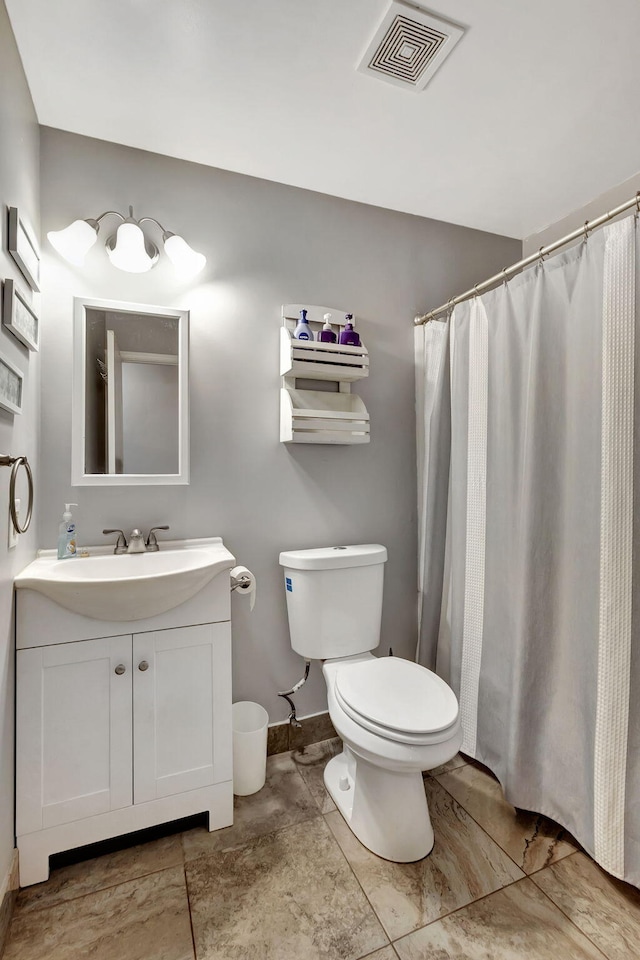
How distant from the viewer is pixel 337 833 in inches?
58.1

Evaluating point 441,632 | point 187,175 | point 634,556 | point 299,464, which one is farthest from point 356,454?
point 187,175

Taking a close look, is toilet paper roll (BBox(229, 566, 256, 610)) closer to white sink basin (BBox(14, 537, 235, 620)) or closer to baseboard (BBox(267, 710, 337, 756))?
white sink basin (BBox(14, 537, 235, 620))

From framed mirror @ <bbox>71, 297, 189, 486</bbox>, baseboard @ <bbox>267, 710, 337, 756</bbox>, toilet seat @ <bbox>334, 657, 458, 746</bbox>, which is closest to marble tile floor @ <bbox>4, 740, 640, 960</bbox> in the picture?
baseboard @ <bbox>267, 710, 337, 756</bbox>

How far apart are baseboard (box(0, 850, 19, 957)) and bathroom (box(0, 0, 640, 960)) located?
0.03 ft

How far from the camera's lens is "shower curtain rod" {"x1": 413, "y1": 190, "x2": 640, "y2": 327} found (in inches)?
48.4

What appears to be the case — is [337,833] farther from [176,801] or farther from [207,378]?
[207,378]

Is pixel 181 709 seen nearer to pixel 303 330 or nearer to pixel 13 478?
pixel 13 478

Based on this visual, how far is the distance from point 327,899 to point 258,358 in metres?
1.80

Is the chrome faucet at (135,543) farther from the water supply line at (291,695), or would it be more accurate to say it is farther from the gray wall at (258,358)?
the water supply line at (291,695)

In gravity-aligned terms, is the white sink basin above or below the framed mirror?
below

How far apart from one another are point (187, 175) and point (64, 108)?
0.42 meters

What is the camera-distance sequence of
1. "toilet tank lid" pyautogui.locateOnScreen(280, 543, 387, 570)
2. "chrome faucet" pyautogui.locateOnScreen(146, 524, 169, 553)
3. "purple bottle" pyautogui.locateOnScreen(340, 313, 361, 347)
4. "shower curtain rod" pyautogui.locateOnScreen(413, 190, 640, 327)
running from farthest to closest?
"purple bottle" pyautogui.locateOnScreen(340, 313, 361, 347) < "toilet tank lid" pyautogui.locateOnScreen(280, 543, 387, 570) < "chrome faucet" pyautogui.locateOnScreen(146, 524, 169, 553) < "shower curtain rod" pyautogui.locateOnScreen(413, 190, 640, 327)

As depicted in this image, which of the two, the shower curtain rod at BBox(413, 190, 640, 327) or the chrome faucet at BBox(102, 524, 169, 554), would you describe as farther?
the chrome faucet at BBox(102, 524, 169, 554)

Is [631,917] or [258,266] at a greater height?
[258,266]
